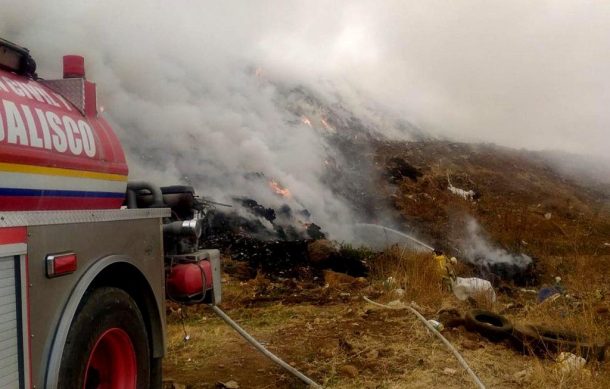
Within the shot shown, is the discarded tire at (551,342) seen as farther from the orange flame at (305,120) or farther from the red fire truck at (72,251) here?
the orange flame at (305,120)

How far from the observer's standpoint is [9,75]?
8.68ft

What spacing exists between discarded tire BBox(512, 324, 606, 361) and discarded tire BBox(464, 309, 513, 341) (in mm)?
99

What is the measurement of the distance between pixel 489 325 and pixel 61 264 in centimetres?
447

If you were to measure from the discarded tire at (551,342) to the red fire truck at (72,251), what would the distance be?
3286 millimetres

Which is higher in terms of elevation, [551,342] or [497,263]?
[551,342]

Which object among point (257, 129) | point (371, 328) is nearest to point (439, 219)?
point (257, 129)

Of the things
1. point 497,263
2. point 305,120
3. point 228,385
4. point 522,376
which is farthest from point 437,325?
point 305,120

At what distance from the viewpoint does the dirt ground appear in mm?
4289

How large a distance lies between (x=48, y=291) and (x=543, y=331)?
4685 mm

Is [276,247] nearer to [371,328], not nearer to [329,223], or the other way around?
[329,223]

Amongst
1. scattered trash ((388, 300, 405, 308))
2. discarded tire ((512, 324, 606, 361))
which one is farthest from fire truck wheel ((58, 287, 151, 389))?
scattered trash ((388, 300, 405, 308))

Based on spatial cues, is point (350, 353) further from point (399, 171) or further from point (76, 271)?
point (399, 171)

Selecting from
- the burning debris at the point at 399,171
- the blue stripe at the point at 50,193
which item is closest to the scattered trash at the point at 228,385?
the blue stripe at the point at 50,193

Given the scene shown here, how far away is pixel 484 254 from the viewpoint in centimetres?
1460
